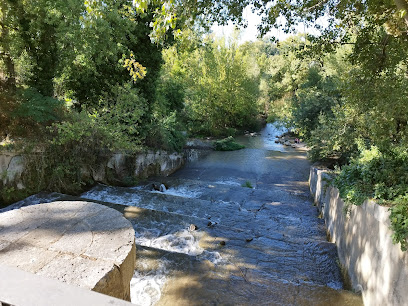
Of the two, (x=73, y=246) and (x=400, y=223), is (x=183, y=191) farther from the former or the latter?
(x=400, y=223)

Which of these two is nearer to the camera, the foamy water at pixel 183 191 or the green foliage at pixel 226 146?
the foamy water at pixel 183 191

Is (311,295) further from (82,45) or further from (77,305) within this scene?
(82,45)

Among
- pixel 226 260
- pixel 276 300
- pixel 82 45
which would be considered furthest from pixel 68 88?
pixel 276 300

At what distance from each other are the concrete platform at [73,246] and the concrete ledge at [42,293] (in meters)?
1.18

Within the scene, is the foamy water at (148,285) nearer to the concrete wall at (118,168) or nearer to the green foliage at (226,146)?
the concrete wall at (118,168)

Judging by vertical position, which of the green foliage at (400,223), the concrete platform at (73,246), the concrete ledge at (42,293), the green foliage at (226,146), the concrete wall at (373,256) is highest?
the concrete ledge at (42,293)

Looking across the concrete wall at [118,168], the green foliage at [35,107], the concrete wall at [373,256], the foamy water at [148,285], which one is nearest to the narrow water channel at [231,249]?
the foamy water at [148,285]

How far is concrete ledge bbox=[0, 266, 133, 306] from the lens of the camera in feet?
3.56

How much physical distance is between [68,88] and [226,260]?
9.41 metres

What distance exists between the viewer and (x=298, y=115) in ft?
54.3

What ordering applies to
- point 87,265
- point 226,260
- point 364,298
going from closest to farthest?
point 87,265 → point 364,298 → point 226,260

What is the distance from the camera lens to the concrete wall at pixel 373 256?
300 centimetres

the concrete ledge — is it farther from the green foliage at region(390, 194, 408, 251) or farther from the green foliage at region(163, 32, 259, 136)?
the green foliage at region(163, 32, 259, 136)

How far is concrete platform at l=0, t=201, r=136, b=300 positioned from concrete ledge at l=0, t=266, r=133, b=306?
46.5 inches
